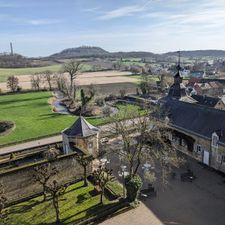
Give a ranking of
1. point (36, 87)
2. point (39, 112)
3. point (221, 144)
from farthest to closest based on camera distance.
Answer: point (36, 87)
point (39, 112)
point (221, 144)

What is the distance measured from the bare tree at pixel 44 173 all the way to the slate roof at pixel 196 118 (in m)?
16.3

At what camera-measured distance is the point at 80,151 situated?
26.3 m

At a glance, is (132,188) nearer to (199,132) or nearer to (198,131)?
(199,132)

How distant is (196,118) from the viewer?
1181 inches

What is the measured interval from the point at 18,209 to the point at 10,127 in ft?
81.9

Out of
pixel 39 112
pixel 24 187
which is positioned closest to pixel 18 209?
pixel 24 187

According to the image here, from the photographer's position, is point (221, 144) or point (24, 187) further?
point (221, 144)

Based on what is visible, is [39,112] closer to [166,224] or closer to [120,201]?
[120,201]

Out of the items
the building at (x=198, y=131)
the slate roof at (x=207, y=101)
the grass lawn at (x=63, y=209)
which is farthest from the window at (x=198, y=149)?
the slate roof at (x=207, y=101)

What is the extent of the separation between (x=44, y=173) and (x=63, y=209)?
327 centimetres

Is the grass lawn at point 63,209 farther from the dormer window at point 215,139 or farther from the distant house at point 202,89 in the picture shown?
the distant house at point 202,89

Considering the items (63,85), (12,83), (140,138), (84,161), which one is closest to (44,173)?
(84,161)

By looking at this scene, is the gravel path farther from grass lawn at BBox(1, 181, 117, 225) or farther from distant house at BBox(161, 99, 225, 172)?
distant house at BBox(161, 99, 225, 172)

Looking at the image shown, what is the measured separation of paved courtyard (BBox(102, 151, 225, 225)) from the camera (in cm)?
A: 1866
